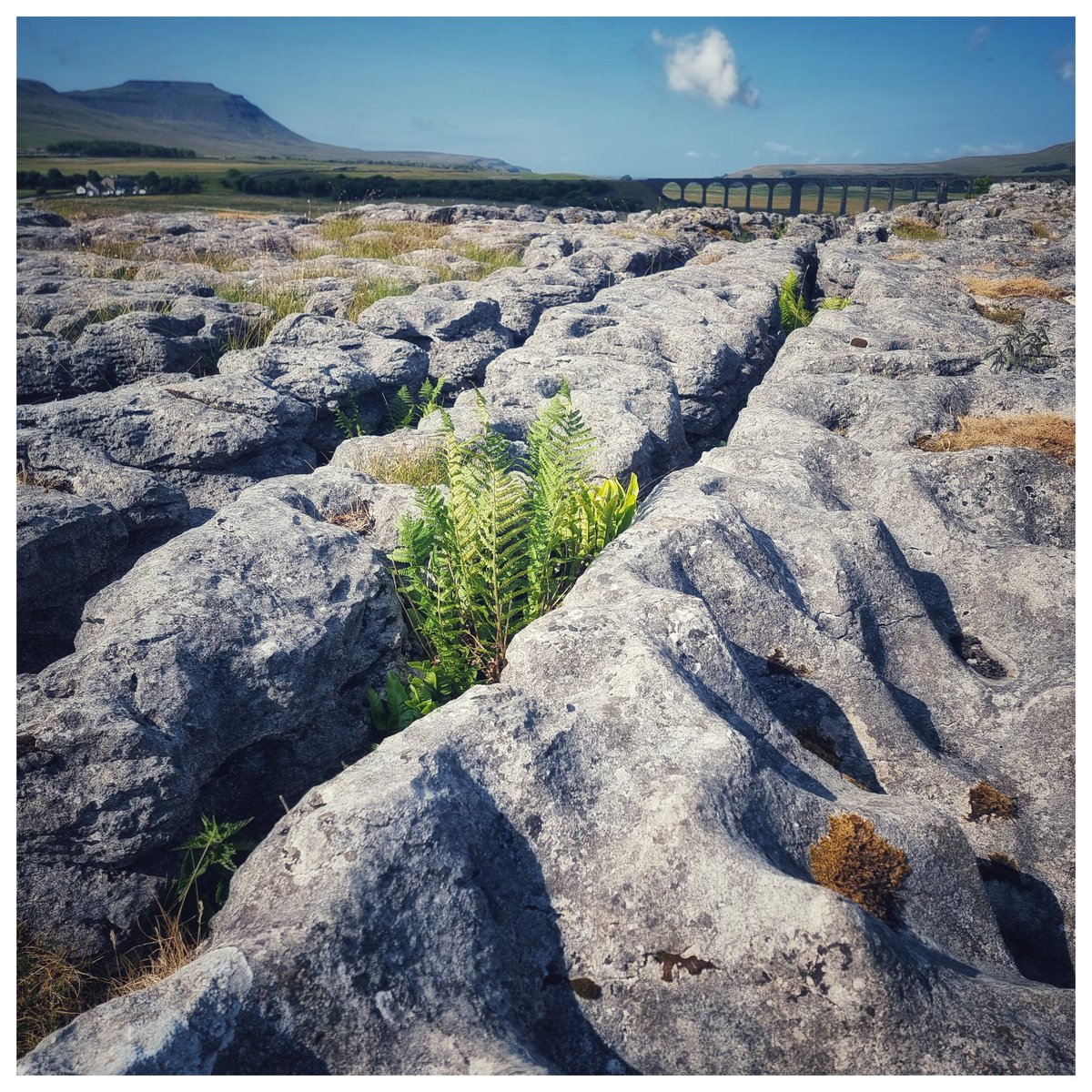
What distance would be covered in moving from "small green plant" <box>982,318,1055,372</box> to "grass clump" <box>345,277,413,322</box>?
41.5 feet

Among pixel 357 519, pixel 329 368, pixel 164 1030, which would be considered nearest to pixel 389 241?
pixel 329 368

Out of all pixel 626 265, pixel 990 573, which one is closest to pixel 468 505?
pixel 990 573

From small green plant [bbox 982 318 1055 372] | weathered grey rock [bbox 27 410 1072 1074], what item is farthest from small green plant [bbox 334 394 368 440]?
small green plant [bbox 982 318 1055 372]

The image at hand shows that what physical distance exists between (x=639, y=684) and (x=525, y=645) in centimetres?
90

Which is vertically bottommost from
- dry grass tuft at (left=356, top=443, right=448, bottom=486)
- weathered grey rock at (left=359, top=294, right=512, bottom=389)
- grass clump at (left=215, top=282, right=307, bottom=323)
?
dry grass tuft at (left=356, top=443, right=448, bottom=486)

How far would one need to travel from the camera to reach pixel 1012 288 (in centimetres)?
1917

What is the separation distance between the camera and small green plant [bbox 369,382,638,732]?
5.97 metres

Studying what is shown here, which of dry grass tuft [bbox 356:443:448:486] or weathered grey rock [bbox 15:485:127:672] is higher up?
dry grass tuft [bbox 356:443:448:486]

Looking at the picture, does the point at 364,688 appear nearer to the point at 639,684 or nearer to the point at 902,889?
the point at 639,684

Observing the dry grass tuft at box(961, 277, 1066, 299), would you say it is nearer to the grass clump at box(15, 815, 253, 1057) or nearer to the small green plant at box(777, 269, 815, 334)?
the small green plant at box(777, 269, 815, 334)

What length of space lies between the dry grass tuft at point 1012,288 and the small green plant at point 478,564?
16.9 metres

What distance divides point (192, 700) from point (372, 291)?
15322 millimetres

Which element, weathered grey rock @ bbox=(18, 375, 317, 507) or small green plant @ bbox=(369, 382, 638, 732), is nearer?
small green plant @ bbox=(369, 382, 638, 732)

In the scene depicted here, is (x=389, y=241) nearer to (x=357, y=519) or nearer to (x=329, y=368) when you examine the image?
(x=329, y=368)
